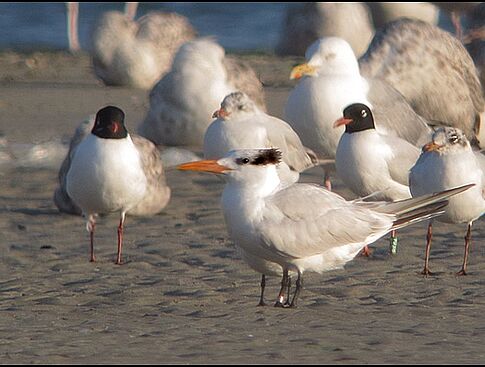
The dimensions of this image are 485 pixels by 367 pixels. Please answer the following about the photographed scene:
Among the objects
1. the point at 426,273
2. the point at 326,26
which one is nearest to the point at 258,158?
the point at 426,273

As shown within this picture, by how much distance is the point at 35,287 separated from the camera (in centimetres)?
714

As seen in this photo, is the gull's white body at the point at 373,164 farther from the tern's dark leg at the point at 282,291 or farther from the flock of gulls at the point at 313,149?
the tern's dark leg at the point at 282,291

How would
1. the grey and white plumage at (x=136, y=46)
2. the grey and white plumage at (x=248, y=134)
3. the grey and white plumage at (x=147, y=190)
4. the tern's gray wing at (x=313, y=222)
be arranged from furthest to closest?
the grey and white plumage at (x=136, y=46) < the grey and white plumage at (x=147, y=190) < the grey and white plumage at (x=248, y=134) < the tern's gray wing at (x=313, y=222)

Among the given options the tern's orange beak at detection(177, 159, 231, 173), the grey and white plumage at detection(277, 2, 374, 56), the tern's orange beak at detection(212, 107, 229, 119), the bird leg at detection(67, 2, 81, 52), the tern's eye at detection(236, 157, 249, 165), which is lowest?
the bird leg at detection(67, 2, 81, 52)

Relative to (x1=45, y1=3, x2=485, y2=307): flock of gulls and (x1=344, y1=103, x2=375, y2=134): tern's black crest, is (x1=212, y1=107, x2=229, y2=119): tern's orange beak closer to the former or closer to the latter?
(x1=45, y1=3, x2=485, y2=307): flock of gulls

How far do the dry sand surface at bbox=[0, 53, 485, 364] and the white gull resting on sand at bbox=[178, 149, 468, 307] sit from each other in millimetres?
269

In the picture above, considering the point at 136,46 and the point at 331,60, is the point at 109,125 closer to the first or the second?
the point at 331,60

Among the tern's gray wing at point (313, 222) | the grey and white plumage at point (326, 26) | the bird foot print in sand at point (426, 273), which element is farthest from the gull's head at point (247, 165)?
the grey and white plumage at point (326, 26)

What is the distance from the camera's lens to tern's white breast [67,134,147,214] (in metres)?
8.02

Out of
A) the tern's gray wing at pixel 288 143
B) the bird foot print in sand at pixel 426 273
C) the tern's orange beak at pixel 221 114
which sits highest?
the tern's orange beak at pixel 221 114

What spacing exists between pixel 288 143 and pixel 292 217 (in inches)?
89.2

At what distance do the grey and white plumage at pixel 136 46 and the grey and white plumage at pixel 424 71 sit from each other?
4.82 metres

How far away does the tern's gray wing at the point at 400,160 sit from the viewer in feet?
26.7

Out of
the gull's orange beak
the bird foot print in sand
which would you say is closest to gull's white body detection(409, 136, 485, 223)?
the bird foot print in sand
